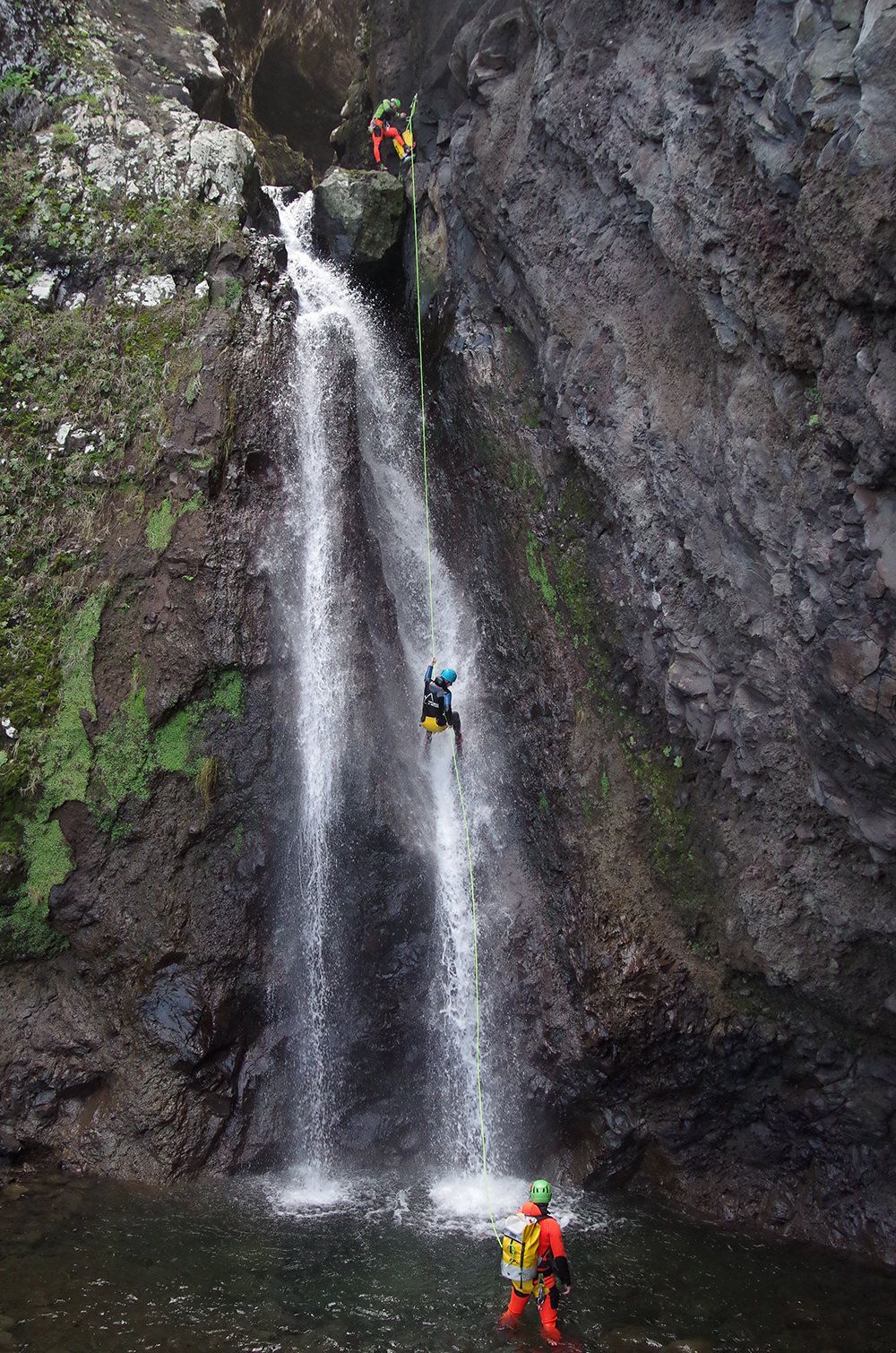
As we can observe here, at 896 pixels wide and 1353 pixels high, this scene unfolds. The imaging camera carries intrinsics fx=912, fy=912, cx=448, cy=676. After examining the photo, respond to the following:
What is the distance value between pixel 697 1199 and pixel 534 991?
2.66 metres

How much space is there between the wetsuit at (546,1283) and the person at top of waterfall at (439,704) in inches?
230

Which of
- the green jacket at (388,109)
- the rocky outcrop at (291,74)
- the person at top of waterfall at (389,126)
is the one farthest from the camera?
the rocky outcrop at (291,74)

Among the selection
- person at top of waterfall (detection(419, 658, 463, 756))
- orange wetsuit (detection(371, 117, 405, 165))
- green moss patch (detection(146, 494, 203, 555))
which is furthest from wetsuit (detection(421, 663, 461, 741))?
orange wetsuit (detection(371, 117, 405, 165))

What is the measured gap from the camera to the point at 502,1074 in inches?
414

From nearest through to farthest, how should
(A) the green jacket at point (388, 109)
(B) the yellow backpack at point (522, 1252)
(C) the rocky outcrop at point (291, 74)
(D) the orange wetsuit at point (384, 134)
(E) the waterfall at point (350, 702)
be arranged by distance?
(B) the yellow backpack at point (522, 1252), (E) the waterfall at point (350, 702), (A) the green jacket at point (388, 109), (D) the orange wetsuit at point (384, 134), (C) the rocky outcrop at point (291, 74)

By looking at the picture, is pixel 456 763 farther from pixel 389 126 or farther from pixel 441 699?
pixel 389 126

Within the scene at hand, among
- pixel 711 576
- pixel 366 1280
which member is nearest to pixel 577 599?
pixel 711 576

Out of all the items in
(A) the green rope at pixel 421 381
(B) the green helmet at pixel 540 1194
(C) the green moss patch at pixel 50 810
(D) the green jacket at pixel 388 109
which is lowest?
(B) the green helmet at pixel 540 1194

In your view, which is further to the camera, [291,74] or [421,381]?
[291,74]

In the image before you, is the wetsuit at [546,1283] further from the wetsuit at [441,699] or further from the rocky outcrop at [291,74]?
the rocky outcrop at [291,74]

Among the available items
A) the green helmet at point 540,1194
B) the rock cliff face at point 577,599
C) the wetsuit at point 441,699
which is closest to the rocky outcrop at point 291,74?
the rock cliff face at point 577,599

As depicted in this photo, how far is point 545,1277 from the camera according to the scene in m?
6.99

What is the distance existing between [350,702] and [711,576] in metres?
4.96

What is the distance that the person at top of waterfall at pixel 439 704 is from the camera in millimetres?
11633
